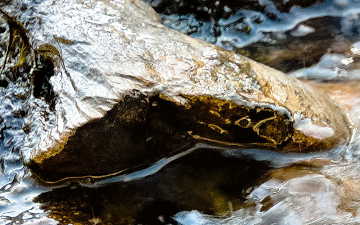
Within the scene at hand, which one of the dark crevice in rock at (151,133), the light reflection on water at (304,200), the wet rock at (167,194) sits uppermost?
the dark crevice in rock at (151,133)

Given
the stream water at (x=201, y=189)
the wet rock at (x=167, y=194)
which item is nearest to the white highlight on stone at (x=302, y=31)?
the stream water at (x=201, y=189)

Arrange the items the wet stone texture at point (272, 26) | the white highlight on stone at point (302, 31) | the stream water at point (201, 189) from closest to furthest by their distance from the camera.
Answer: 1. the stream water at point (201, 189)
2. the wet stone texture at point (272, 26)
3. the white highlight on stone at point (302, 31)

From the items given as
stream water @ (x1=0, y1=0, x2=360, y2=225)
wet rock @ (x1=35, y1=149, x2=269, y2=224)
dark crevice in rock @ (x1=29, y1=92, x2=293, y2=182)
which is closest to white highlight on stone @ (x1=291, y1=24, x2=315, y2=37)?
stream water @ (x1=0, y1=0, x2=360, y2=225)

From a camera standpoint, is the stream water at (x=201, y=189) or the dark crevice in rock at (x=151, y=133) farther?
the dark crevice in rock at (x=151, y=133)

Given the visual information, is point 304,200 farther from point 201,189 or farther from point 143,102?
point 143,102

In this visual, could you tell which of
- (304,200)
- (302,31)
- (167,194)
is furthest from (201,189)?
(302,31)

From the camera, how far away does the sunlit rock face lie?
317 cm

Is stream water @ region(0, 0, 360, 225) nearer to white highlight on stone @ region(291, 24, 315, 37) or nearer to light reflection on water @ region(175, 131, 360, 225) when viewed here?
light reflection on water @ region(175, 131, 360, 225)

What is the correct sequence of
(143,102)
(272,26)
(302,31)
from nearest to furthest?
(143,102), (302,31), (272,26)

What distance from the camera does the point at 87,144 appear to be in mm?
3160

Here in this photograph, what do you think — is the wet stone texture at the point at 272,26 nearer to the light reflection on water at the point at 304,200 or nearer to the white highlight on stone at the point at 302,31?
the white highlight on stone at the point at 302,31

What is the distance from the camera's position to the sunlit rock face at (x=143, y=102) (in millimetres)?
3166

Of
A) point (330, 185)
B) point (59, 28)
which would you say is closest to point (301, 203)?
point (330, 185)

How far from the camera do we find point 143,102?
3.21m
